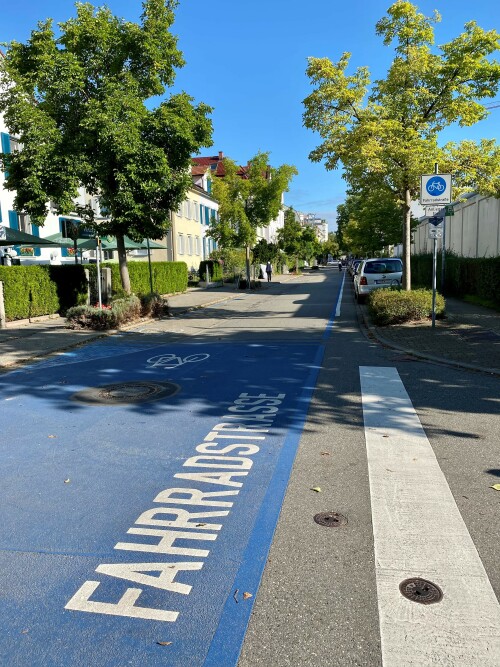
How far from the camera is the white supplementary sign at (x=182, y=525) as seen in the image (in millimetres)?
2709

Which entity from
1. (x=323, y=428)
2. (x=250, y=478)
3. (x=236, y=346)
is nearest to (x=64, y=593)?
(x=250, y=478)

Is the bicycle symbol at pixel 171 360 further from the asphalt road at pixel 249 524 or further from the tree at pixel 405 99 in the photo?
the tree at pixel 405 99

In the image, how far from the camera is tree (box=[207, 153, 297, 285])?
107 ft

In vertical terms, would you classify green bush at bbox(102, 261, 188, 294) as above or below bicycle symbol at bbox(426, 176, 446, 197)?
below

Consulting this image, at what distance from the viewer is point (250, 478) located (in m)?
4.21

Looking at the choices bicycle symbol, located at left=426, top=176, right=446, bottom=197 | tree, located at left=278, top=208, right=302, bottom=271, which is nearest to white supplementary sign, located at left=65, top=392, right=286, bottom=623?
bicycle symbol, located at left=426, top=176, right=446, bottom=197

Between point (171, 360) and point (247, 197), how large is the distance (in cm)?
2547

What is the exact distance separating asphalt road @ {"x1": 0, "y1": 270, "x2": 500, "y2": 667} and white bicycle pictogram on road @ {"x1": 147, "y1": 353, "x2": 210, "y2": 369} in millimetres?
1690

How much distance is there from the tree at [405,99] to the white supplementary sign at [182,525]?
999cm

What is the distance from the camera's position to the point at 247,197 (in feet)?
110

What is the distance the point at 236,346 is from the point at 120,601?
850cm

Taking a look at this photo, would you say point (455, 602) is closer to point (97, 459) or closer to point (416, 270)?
point (97, 459)

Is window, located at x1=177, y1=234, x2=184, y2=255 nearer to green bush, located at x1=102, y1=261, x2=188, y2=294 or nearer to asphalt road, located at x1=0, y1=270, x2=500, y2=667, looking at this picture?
green bush, located at x1=102, y1=261, x2=188, y2=294

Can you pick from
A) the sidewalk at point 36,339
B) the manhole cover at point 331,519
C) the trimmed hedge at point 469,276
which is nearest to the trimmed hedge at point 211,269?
the trimmed hedge at point 469,276
